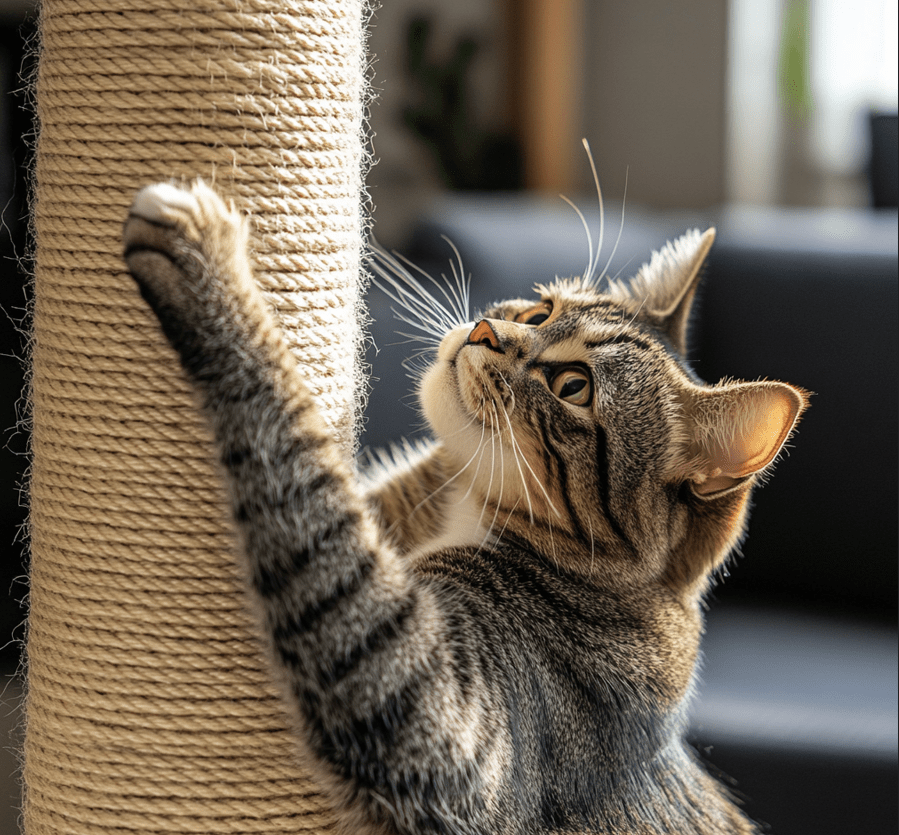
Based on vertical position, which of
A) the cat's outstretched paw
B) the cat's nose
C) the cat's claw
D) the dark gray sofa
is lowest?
the dark gray sofa

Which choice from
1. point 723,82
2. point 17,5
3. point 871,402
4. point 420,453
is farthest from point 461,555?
point 723,82

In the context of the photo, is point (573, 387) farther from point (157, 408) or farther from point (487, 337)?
point (157, 408)

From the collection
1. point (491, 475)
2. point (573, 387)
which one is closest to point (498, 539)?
point (491, 475)

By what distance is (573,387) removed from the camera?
867mm

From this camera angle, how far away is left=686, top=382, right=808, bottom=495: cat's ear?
756 millimetres

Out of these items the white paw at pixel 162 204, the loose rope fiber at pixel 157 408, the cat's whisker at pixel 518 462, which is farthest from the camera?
the cat's whisker at pixel 518 462

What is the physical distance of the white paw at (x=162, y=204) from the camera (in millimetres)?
583

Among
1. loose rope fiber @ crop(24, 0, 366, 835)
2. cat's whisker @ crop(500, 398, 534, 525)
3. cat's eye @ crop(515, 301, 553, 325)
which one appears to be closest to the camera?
loose rope fiber @ crop(24, 0, 366, 835)

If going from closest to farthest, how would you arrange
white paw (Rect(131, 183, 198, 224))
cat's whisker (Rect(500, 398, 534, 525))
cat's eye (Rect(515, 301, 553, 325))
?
white paw (Rect(131, 183, 198, 224))
cat's whisker (Rect(500, 398, 534, 525))
cat's eye (Rect(515, 301, 553, 325))

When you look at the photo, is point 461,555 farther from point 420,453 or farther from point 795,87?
point 795,87

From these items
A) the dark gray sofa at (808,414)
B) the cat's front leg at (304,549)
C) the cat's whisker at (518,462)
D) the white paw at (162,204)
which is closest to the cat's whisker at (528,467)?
the cat's whisker at (518,462)

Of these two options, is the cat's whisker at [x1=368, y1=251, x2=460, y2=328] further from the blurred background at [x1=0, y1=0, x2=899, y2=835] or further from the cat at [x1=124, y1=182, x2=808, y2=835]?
the blurred background at [x1=0, y1=0, x2=899, y2=835]

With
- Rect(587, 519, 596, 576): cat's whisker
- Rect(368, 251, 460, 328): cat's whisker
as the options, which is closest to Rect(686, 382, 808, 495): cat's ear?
Rect(587, 519, 596, 576): cat's whisker

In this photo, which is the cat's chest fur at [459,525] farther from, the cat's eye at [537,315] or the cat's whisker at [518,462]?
the cat's eye at [537,315]
